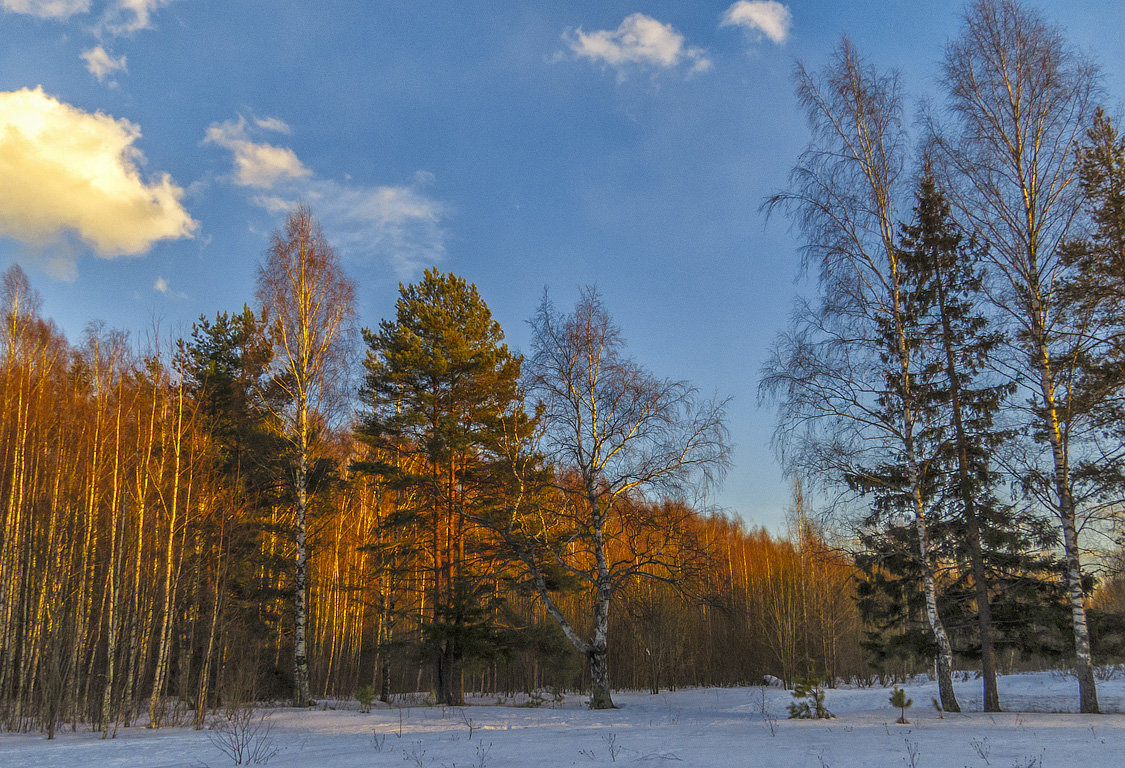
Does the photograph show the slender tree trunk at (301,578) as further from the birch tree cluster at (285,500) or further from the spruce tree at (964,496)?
the spruce tree at (964,496)

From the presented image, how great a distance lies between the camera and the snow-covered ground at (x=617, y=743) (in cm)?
→ 656

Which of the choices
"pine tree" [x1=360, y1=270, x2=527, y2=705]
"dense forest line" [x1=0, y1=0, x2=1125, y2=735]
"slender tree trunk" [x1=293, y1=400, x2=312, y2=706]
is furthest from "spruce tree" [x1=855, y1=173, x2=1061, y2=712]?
"slender tree trunk" [x1=293, y1=400, x2=312, y2=706]

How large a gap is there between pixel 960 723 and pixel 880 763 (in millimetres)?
5360

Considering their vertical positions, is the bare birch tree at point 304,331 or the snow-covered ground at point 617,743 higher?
the bare birch tree at point 304,331

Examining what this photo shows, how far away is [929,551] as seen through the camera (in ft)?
47.1

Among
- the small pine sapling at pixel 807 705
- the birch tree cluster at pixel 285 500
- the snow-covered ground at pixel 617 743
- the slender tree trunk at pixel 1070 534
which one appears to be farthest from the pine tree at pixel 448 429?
the slender tree trunk at pixel 1070 534

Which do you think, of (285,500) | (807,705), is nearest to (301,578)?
(285,500)

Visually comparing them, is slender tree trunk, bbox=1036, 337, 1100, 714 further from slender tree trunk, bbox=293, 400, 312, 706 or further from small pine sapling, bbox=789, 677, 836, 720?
slender tree trunk, bbox=293, 400, 312, 706

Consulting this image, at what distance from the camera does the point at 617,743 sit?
323 inches

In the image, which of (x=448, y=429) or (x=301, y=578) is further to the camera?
(x=448, y=429)

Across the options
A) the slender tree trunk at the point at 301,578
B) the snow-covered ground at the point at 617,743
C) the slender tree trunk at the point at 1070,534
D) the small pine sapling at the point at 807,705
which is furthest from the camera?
the slender tree trunk at the point at 301,578

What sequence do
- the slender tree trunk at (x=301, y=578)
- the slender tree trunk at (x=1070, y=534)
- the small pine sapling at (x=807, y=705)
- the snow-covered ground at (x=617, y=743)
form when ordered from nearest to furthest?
the snow-covered ground at (x=617, y=743), the small pine sapling at (x=807, y=705), the slender tree trunk at (x=1070, y=534), the slender tree trunk at (x=301, y=578)

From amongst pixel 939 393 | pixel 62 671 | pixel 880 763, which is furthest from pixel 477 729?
pixel 939 393

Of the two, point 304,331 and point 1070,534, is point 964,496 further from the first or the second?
point 304,331
